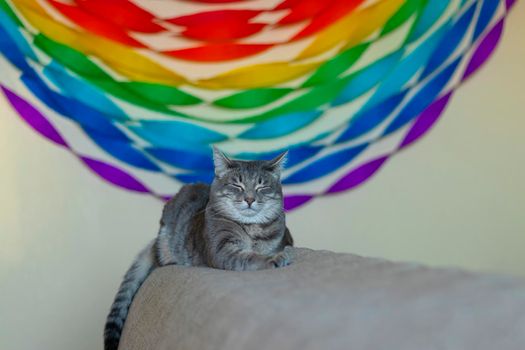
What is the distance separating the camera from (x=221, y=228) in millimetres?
1446

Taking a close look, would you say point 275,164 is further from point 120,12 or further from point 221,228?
point 120,12

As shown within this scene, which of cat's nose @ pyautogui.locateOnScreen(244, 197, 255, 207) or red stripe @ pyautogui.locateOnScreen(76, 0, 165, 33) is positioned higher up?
red stripe @ pyautogui.locateOnScreen(76, 0, 165, 33)

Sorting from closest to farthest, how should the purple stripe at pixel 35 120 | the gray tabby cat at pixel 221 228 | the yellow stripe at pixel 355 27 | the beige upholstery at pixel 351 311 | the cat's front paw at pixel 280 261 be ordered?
the beige upholstery at pixel 351 311 → the cat's front paw at pixel 280 261 → the gray tabby cat at pixel 221 228 → the purple stripe at pixel 35 120 → the yellow stripe at pixel 355 27

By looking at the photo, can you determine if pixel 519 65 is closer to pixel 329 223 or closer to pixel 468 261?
pixel 468 261

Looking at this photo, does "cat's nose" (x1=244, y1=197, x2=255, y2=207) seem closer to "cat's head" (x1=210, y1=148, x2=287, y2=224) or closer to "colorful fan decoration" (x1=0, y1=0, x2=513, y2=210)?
"cat's head" (x1=210, y1=148, x2=287, y2=224)

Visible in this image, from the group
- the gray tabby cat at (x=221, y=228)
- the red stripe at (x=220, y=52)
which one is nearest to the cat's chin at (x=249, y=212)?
the gray tabby cat at (x=221, y=228)

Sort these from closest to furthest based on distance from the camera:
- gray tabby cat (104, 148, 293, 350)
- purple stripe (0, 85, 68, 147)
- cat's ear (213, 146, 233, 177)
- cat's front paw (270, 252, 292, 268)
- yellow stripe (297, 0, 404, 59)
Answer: cat's front paw (270, 252, 292, 268)
gray tabby cat (104, 148, 293, 350)
cat's ear (213, 146, 233, 177)
purple stripe (0, 85, 68, 147)
yellow stripe (297, 0, 404, 59)

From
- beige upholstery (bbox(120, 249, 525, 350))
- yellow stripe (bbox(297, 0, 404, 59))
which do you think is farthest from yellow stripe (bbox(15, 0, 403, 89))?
beige upholstery (bbox(120, 249, 525, 350))

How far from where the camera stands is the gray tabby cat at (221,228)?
1.44 metres

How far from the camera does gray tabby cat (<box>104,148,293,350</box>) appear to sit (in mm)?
1440

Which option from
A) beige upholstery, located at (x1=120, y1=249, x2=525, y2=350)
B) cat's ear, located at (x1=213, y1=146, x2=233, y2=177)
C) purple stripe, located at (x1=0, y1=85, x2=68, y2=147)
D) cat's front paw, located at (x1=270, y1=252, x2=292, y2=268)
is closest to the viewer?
beige upholstery, located at (x1=120, y1=249, x2=525, y2=350)

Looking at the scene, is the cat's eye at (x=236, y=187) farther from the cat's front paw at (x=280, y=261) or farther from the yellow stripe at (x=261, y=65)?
the yellow stripe at (x=261, y=65)

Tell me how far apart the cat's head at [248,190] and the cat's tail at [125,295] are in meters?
0.25

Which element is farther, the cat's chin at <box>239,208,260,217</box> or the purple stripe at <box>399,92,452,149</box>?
the purple stripe at <box>399,92,452,149</box>
